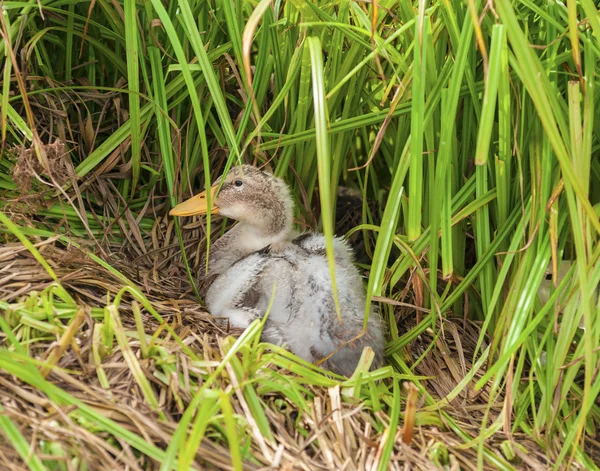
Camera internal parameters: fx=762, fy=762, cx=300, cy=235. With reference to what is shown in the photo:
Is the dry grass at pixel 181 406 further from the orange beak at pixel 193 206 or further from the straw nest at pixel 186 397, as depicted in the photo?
the orange beak at pixel 193 206

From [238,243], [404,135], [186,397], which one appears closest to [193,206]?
[238,243]

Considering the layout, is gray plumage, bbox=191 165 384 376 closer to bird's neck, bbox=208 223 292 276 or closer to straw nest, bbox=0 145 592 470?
bird's neck, bbox=208 223 292 276

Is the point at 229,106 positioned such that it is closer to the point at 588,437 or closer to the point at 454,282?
the point at 454,282

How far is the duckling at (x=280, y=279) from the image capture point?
2.21 metres

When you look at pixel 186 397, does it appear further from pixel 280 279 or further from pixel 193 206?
pixel 193 206

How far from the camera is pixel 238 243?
2.65 m

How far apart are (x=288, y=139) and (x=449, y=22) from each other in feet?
2.01

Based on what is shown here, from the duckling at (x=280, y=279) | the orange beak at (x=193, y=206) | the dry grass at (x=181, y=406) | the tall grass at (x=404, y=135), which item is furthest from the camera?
the orange beak at (x=193, y=206)

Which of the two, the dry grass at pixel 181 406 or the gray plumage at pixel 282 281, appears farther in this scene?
the gray plumage at pixel 282 281

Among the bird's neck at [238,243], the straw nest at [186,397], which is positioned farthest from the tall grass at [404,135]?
the bird's neck at [238,243]

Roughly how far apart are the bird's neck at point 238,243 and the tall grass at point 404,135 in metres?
0.22

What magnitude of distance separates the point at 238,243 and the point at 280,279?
39 centimetres

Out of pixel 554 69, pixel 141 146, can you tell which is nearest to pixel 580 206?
pixel 554 69

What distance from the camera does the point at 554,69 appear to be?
2008 mm
